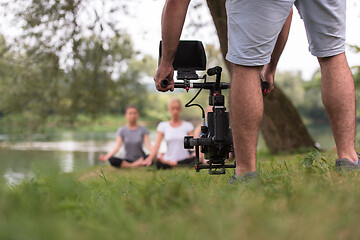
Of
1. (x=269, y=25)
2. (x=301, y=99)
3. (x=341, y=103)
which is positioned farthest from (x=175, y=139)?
(x=301, y=99)

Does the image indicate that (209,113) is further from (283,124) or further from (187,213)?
(283,124)

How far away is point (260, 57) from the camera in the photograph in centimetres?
236

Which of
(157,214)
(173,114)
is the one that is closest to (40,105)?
(173,114)

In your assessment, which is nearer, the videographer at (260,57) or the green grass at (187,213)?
the green grass at (187,213)

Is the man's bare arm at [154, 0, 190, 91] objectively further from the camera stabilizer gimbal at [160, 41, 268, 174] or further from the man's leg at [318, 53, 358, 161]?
the man's leg at [318, 53, 358, 161]

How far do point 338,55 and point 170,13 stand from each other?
43.6 inches

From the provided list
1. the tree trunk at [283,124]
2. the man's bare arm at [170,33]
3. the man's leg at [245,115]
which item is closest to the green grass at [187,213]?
the man's leg at [245,115]

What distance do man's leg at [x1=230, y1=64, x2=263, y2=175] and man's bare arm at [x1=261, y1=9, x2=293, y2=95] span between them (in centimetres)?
69

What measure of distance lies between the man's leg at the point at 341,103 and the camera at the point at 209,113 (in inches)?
25.9

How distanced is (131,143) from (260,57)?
5.97 m

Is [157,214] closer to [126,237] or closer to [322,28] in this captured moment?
[126,237]

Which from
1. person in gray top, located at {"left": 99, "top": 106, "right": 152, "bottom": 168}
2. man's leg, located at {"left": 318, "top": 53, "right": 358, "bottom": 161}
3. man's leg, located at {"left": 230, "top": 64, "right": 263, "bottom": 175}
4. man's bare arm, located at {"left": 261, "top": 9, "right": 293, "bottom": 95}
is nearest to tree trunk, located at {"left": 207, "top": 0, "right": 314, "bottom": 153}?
person in gray top, located at {"left": 99, "top": 106, "right": 152, "bottom": 168}

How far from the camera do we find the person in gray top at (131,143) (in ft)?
25.6

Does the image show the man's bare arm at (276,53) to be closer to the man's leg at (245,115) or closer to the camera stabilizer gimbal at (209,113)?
the camera stabilizer gimbal at (209,113)
